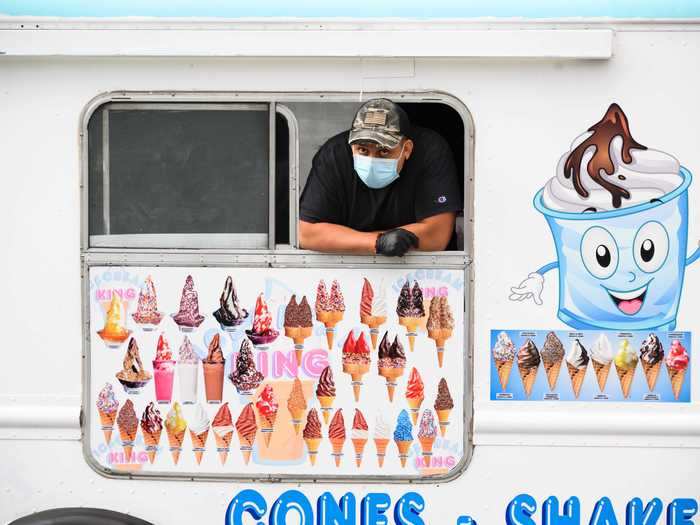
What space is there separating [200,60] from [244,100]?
0.75ft

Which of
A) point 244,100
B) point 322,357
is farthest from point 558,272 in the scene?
point 244,100

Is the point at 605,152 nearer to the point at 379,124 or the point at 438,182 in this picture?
the point at 438,182

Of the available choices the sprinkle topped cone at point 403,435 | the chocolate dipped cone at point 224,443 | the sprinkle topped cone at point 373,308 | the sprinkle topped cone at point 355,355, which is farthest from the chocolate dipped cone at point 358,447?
the chocolate dipped cone at point 224,443

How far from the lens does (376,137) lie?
3869 millimetres

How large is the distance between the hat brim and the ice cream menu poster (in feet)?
1.62

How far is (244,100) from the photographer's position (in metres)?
3.97

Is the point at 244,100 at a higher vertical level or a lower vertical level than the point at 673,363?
higher

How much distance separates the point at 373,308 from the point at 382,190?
0.47 meters

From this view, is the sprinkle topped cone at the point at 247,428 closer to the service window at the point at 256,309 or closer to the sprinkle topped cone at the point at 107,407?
the service window at the point at 256,309

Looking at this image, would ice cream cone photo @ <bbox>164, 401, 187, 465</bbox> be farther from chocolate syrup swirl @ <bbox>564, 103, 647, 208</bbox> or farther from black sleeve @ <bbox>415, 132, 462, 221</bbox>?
chocolate syrup swirl @ <bbox>564, 103, 647, 208</bbox>

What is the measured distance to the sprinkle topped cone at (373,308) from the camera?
3986 millimetres

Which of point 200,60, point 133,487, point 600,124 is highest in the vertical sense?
point 200,60

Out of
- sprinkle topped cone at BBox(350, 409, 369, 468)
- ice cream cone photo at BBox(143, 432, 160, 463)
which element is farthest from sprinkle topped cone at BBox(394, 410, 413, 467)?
ice cream cone photo at BBox(143, 432, 160, 463)

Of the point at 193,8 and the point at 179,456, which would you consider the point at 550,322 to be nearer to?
the point at 179,456
